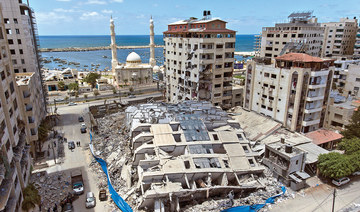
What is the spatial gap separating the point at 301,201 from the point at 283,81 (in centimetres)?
1903

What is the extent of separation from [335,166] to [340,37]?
252ft

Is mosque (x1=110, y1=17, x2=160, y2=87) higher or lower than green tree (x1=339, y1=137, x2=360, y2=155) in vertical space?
higher

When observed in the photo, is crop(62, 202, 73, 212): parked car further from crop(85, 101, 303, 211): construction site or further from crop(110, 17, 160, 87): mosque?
crop(110, 17, 160, 87): mosque

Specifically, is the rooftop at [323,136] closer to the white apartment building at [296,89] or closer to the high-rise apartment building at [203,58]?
the white apartment building at [296,89]

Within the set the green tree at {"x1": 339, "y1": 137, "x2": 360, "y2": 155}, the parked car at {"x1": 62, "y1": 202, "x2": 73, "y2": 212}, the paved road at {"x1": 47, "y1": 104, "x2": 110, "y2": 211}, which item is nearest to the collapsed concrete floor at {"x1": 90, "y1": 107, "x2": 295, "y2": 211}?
the paved road at {"x1": 47, "y1": 104, "x2": 110, "y2": 211}

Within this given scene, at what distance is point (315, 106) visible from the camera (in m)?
38.5

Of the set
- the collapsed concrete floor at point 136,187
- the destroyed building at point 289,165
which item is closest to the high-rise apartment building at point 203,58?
the collapsed concrete floor at point 136,187

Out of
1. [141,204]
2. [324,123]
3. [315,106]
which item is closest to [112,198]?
[141,204]

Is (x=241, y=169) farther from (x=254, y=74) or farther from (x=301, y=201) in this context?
(x=254, y=74)

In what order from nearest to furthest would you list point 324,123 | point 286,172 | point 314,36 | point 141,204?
1. point 141,204
2. point 286,172
3. point 324,123
4. point 314,36

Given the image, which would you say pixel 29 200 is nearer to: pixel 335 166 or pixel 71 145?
pixel 71 145

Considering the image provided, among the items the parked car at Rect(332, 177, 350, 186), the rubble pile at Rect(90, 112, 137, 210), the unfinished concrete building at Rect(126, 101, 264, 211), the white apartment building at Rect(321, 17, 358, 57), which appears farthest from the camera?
the white apartment building at Rect(321, 17, 358, 57)

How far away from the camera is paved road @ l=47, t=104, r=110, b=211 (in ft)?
88.7

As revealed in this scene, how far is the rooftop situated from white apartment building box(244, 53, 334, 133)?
140 centimetres
